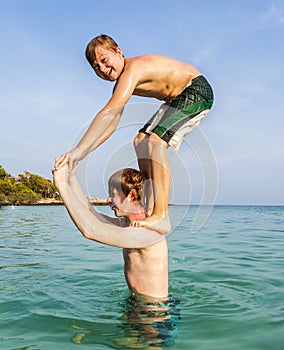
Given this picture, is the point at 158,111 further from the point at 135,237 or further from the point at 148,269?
the point at 148,269

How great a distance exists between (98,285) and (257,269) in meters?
2.71

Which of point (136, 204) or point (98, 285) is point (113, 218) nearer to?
point (136, 204)

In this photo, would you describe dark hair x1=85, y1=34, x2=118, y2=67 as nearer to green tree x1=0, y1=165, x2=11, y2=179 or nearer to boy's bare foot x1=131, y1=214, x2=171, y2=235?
boy's bare foot x1=131, y1=214, x2=171, y2=235

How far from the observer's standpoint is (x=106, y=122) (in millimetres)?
3736

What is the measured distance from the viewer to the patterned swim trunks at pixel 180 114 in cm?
451

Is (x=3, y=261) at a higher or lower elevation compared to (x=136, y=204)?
lower

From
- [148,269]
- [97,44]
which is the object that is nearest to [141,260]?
[148,269]

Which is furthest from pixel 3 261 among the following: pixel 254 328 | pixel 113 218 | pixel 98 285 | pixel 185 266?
pixel 254 328

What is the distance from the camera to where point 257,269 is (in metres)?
6.82

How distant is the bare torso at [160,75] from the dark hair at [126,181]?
3.00 ft

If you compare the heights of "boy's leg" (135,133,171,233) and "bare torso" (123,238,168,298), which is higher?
"boy's leg" (135,133,171,233)

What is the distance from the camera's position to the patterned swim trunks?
4.51m

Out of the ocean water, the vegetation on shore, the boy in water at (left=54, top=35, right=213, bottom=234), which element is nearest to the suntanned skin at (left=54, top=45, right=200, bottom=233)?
the boy in water at (left=54, top=35, right=213, bottom=234)

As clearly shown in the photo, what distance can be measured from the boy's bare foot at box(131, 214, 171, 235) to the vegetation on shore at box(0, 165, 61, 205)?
59.2m
